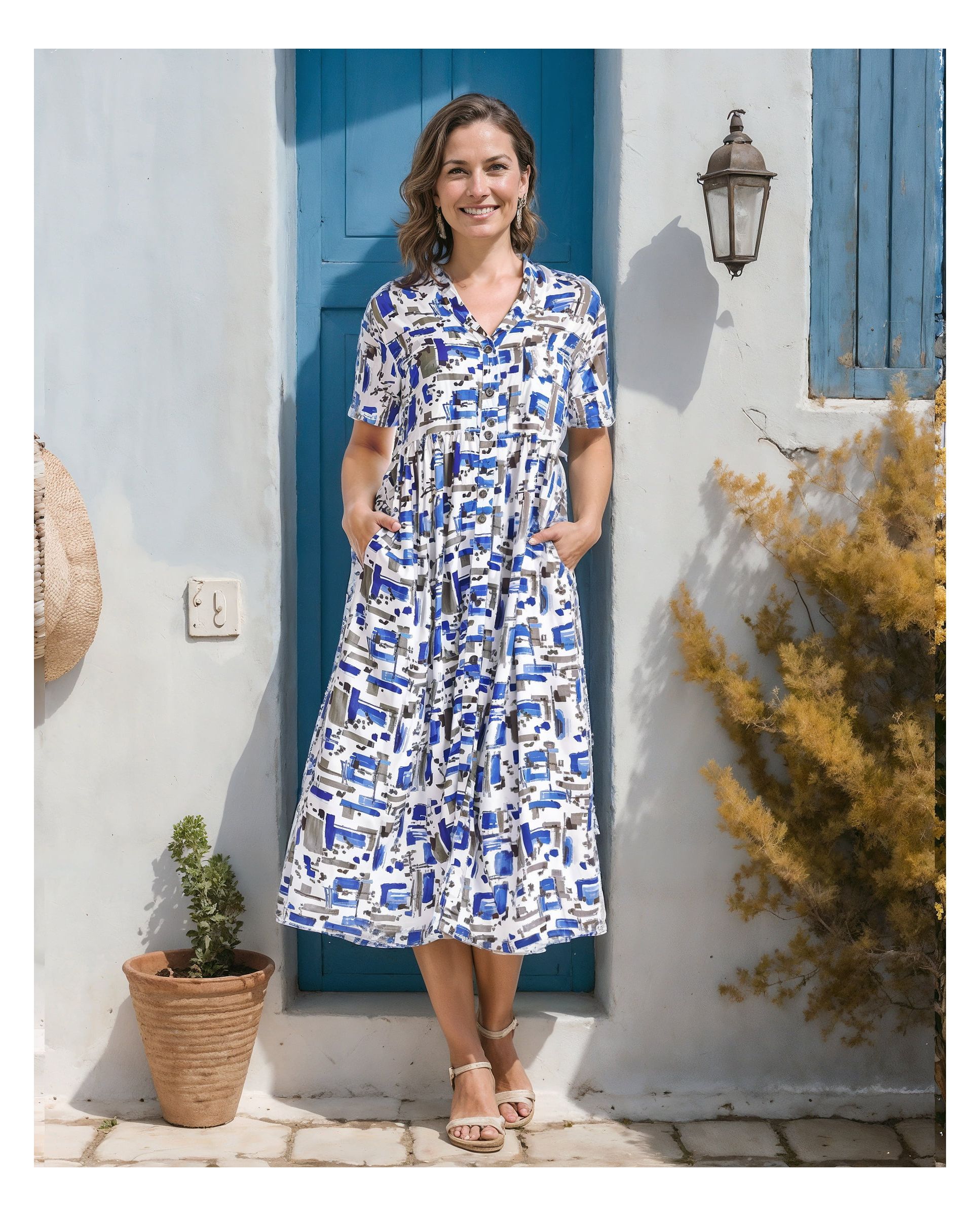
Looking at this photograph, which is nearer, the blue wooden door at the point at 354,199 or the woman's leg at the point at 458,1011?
the woman's leg at the point at 458,1011

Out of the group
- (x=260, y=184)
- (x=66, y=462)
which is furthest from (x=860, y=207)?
(x=66, y=462)

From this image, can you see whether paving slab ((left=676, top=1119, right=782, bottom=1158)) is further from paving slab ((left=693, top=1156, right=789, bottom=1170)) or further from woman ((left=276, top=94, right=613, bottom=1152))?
woman ((left=276, top=94, right=613, bottom=1152))

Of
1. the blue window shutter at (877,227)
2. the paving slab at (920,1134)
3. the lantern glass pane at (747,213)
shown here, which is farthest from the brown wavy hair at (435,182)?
the paving slab at (920,1134)

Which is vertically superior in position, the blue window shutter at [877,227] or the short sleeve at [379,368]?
the blue window shutter at [877,227]

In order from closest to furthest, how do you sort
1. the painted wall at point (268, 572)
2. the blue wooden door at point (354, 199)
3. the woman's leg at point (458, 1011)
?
1. the woman's leg at point (458, 1011)
2. the painted wall at point (268, 572)
3. the blue wooden door at point (354, 199)

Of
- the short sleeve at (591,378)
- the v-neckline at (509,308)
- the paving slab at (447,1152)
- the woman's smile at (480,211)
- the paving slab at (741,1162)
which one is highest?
the woman's smile at (480,211)

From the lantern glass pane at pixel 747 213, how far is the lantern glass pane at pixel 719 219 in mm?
29

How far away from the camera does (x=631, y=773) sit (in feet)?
9.15

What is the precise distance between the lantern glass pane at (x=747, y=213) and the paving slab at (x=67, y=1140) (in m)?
2.47

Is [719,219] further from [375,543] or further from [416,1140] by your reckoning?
[416,1140]

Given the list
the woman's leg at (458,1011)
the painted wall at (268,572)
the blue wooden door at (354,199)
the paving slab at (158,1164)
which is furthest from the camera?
the blue wooden door at (354,199)

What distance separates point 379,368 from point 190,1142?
5.84 feet

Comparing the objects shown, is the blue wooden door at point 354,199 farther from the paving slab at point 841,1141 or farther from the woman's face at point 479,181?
→ the paving slab at point 841,1141

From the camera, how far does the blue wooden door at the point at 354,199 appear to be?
2.89 metres
